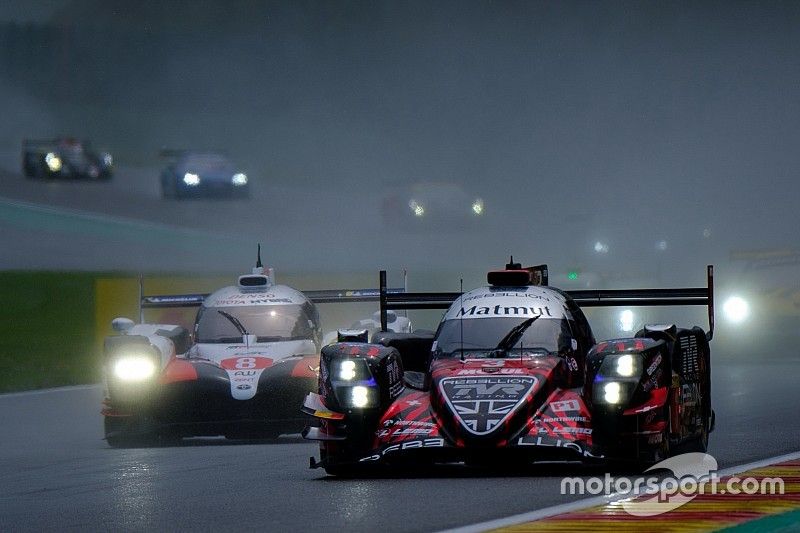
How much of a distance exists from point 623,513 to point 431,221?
30.7 m

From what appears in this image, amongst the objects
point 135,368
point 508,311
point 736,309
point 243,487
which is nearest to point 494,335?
point 508,311

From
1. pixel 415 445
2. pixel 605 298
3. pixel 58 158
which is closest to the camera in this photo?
pixel 415 445

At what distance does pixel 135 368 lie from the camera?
1246 centimetres

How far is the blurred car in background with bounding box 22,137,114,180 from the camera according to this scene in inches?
1467

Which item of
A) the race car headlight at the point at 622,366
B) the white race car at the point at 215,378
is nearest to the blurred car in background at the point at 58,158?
the white race car at the point at 215,378

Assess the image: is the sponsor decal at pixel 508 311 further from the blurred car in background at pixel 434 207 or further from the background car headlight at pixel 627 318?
the blurred car in background at pixel 434 207

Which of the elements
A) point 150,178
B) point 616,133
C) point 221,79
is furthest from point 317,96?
point 616,133

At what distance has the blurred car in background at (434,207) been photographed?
→ 37625mm

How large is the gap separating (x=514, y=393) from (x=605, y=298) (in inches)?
104

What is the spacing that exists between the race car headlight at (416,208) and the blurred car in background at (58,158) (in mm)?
7523

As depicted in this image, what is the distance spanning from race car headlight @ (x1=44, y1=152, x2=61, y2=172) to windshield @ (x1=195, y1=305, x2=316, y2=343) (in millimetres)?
24676

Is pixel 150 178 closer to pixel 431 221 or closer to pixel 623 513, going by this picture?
pixel 431 221

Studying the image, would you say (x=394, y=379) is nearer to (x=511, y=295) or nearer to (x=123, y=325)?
(x=511, y=295)

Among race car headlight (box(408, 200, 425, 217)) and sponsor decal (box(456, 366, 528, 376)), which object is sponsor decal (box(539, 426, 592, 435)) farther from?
race car headlight (box(408, 200, 425, 217))
